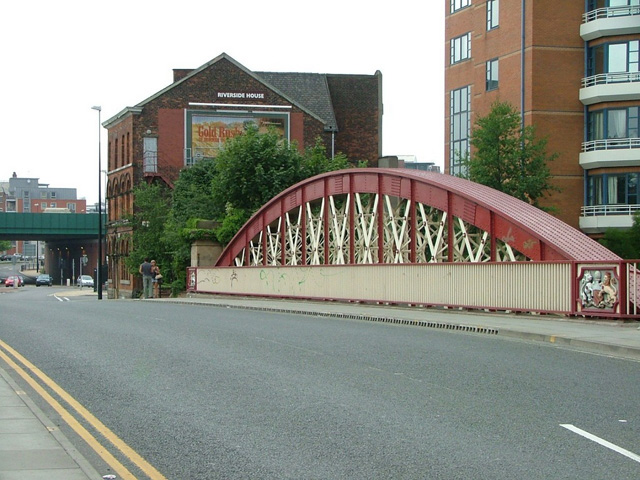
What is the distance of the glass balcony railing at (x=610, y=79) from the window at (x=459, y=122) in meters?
10.2

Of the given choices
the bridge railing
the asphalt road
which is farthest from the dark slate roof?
the asphalt road

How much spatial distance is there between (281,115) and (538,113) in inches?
886

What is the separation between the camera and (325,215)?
1426 inches

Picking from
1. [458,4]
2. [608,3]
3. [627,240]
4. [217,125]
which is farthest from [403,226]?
[217,125]

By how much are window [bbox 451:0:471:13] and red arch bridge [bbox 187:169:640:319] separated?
26.3 metres

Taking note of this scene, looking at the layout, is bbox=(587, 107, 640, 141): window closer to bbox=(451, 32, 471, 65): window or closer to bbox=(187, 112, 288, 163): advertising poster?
bbox=(451, 32, 471, 65): window

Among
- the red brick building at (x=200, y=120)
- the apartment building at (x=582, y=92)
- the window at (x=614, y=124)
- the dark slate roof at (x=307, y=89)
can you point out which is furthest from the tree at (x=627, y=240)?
the dark slate roof at (x=307, y=89)

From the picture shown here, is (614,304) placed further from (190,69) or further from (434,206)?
(190,69)

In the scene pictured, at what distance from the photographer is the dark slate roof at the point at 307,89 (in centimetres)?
7412

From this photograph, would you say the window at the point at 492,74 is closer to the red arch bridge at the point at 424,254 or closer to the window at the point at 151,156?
the red arch bridge at the point at 424,254

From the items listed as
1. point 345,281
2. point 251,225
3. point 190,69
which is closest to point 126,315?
point 345,281

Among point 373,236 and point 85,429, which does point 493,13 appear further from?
point 85,429

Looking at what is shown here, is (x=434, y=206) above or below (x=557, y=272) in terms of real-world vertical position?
above

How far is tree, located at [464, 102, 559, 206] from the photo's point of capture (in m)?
43.3
